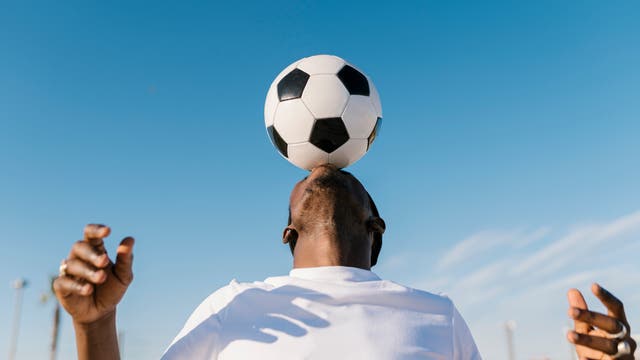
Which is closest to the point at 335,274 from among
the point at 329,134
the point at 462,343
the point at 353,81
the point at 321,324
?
the point at 321,324

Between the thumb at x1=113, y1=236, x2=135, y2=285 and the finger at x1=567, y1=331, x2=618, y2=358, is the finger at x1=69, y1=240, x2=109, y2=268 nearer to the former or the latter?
the thumb at x1=113, y1=236, x2=135, y2=285

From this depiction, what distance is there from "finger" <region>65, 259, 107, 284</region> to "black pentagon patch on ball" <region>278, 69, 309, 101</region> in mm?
2945

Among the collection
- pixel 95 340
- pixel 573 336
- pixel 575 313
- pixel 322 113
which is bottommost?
pixel 95 340

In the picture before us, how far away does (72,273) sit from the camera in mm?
2812

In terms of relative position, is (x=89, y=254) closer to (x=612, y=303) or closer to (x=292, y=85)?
(x=612, y=303)

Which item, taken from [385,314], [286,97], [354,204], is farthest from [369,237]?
[286,97]

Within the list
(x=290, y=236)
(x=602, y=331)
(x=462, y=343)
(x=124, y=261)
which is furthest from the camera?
(x=290, y=236)

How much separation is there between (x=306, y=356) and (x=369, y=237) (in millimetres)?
1252

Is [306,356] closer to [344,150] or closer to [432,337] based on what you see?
[432,337]

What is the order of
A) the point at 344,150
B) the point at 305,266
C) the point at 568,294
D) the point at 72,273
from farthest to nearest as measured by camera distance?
the point at 344,150 < the point at 305,266 < the point at 568,294 < the point at 72,273

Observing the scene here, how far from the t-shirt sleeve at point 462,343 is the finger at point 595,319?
33.0 inches

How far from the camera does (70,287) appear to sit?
2.81m

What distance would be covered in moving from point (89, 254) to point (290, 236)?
174 cm

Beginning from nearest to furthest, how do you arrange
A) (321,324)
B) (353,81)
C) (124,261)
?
(124,261), (321,324), (353,81)
